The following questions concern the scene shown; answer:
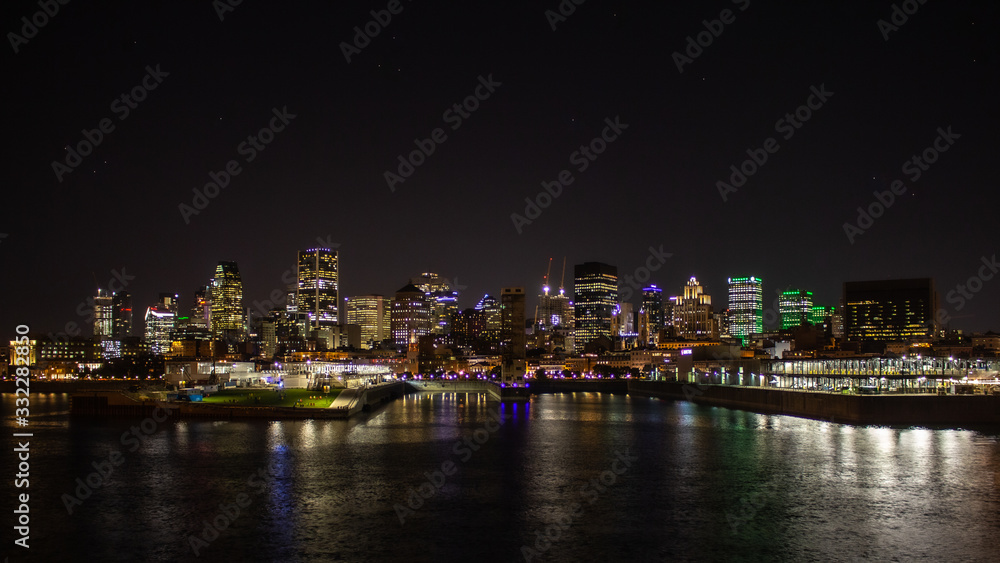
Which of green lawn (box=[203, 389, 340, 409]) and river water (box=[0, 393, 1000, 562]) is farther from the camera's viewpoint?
green lawn (box=[203, 389, 340, 409])

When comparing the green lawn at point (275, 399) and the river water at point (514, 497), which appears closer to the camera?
the river water at point (514, 497)

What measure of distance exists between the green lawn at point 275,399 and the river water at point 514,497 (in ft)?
69.5

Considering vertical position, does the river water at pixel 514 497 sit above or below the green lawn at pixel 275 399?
above

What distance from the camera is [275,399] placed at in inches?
3364

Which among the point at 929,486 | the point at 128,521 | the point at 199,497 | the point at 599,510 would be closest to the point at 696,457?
the point at 929,486

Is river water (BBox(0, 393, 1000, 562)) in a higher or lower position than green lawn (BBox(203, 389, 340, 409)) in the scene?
higher

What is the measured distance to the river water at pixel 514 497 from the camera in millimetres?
Answer: 25562

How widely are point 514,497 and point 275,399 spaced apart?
57228mm

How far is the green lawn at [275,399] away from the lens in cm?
7950

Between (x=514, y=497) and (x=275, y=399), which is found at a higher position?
(x=514, y=497)

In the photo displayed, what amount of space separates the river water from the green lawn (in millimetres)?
21188

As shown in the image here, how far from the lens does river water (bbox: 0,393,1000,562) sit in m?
25.6

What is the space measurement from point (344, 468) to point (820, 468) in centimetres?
2352

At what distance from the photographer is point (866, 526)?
28.2 meters
